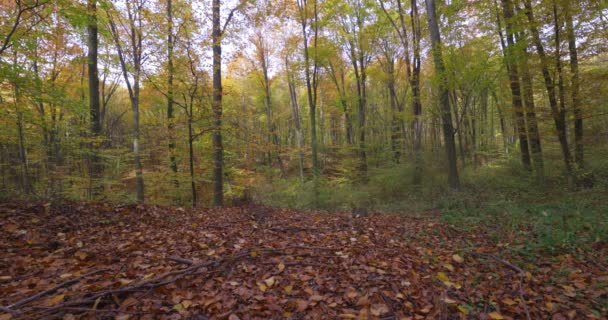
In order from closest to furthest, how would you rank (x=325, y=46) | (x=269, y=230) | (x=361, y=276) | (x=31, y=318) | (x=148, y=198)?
(x=31, y=318)
(x=361, y=276)
(x=269, y=230)
(x=148, y=198)
(x=325, y=46)

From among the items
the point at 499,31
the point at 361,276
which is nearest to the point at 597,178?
the point at 499,31

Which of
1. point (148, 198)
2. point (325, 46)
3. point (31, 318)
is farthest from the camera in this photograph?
point (325, 46)

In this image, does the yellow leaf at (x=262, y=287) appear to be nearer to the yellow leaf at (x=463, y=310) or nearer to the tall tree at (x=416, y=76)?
the yellow leaf at (x=463, y=310)

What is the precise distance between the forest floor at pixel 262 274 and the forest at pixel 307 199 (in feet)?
0.08

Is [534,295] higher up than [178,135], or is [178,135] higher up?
[178,135]

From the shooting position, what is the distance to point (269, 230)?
4.70 m

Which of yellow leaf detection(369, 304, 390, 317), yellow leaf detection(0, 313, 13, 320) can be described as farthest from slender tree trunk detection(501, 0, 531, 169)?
yellow leaf detection(0, 313, 13, 320)

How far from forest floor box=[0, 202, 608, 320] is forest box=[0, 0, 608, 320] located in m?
0.02

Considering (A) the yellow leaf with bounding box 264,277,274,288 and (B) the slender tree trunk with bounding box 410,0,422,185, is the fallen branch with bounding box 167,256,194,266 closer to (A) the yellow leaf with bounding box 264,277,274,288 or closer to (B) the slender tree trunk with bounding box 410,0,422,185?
(A) the yellow leaf with bounding box 264,277,274,288

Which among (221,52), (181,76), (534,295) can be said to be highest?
(221,52)

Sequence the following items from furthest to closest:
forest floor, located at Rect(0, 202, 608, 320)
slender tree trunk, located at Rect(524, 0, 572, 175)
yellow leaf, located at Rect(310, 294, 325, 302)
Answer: slender tree trunk, located at Rect(524, 0, 572, 175)
yellow leaf, located at Rect(310, 294, 325, 302)
forest floor, located at Rect(0, 202, 608, 320)

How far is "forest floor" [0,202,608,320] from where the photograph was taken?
86.1 inches

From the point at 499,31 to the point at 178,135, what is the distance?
41.2 ft

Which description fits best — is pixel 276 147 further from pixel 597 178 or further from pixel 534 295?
pixel 597 178
